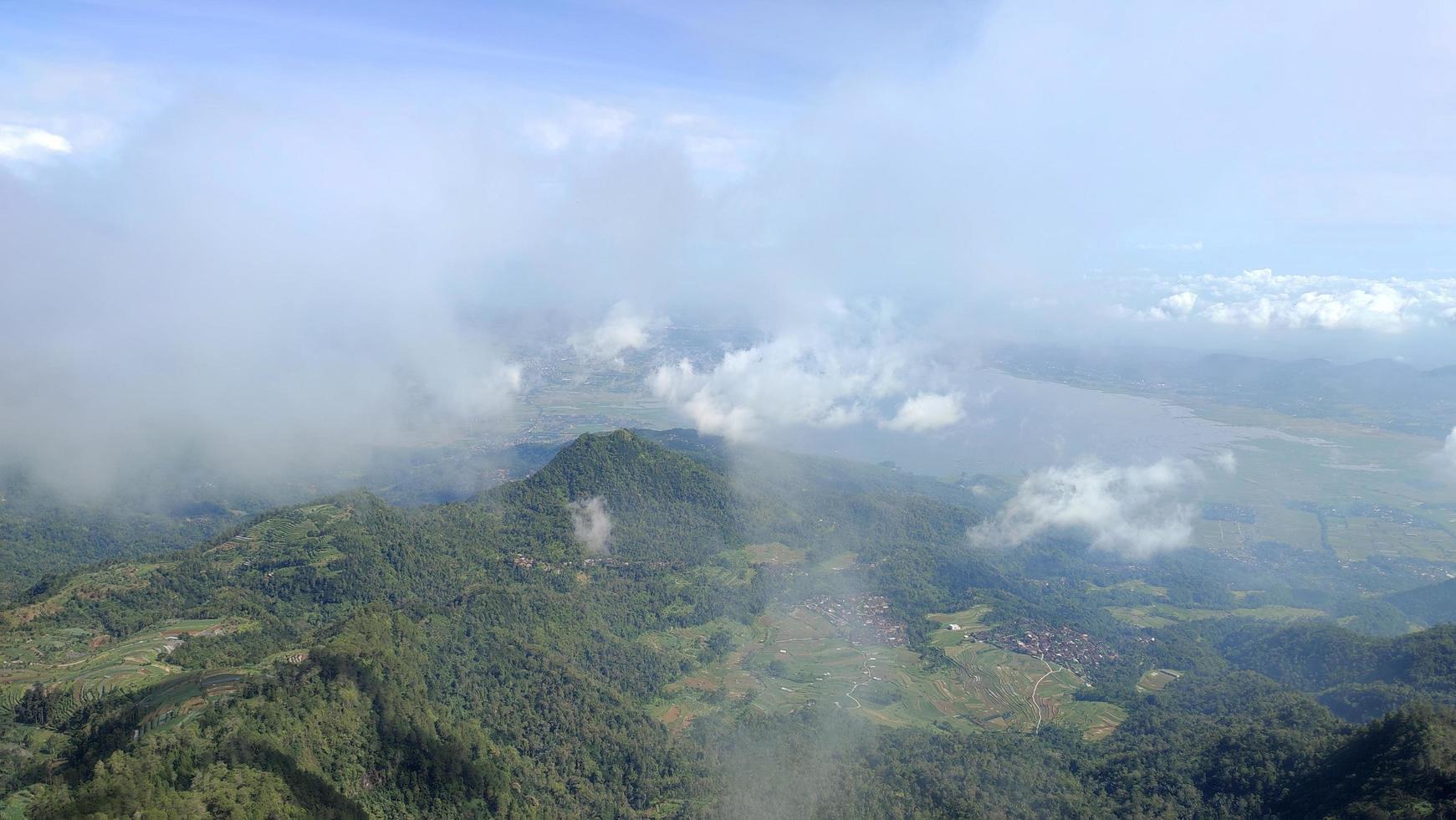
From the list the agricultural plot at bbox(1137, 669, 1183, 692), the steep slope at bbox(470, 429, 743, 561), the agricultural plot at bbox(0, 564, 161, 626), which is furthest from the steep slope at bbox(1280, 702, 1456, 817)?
the agricultural plot at bbox(0, 564, 161, 626)

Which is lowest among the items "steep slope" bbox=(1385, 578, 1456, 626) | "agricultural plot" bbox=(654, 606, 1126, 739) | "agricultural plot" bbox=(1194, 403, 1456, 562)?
"agricultural plot" bbox=(654, 606, 1126, 739)

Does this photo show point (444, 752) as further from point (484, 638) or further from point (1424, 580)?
point (1424, 580)

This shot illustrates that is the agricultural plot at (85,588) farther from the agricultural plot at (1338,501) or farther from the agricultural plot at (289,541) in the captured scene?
the agricultural plot at (1338,501)

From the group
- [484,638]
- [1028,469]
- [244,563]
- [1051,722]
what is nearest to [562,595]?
[484,638]

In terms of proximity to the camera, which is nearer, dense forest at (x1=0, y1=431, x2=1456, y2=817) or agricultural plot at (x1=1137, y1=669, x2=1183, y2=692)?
dense forest at (x1=0, y1=431, x2=1456, y2=817)

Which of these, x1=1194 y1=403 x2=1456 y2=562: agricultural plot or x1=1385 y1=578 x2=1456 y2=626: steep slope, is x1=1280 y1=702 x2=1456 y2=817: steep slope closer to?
x1=1385 y1=578 x2=1456 y2=626: steep slope

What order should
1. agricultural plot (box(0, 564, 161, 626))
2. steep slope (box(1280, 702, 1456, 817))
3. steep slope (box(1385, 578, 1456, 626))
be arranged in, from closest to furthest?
1. steep slope (box(1280, 702, 1456, 817))
2. agricultural plot (box(0, 564, 161, 626))
3. steep slope (box(1385, 578, 1456, 626))

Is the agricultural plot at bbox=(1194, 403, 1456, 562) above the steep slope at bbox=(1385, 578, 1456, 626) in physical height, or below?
above
